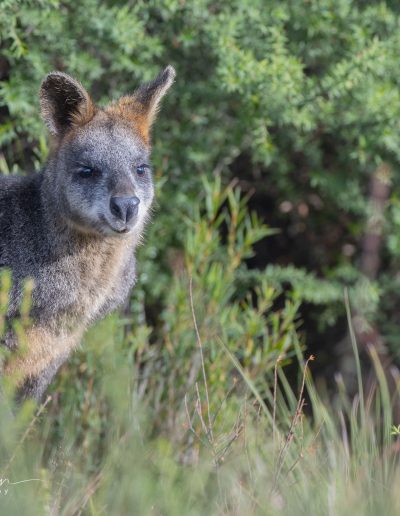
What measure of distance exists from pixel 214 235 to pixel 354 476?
73.7 inches

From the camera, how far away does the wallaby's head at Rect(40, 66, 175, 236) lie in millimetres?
3965

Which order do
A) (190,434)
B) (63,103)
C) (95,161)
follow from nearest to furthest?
(95,161)
(63,103)
(190,434)

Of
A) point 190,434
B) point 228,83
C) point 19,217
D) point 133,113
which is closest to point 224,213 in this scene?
point 228,83

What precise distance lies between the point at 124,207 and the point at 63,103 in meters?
0.72

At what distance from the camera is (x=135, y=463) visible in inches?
129

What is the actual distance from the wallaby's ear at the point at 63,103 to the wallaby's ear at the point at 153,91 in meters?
0.29

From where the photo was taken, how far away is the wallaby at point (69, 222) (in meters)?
4.00

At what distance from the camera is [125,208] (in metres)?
3.88

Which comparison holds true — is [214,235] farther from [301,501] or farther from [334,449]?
[301,501]

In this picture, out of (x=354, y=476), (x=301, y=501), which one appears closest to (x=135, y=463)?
(x=301, y=501)

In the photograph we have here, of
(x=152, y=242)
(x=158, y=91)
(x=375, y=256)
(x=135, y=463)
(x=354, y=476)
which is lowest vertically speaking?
(x=375, y=256)

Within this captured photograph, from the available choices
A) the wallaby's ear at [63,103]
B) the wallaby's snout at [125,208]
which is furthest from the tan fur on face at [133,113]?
the wallaby's snout at [125,208]

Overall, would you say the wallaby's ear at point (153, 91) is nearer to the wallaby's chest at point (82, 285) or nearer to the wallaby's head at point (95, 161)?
the wallaby's head at point (95, 161)

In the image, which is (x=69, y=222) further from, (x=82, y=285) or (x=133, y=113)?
(x=133, y=113)
